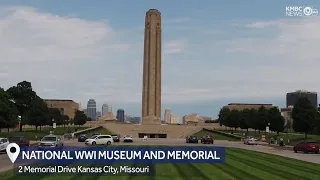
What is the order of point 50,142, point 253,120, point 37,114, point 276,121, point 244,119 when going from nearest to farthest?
1. point 50,142
2. point 276,121
3. point 37,114
4. point 253,120
5. point 244,119

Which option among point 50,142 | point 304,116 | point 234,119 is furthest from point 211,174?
point 234,119

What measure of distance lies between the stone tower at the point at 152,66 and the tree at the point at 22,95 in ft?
105

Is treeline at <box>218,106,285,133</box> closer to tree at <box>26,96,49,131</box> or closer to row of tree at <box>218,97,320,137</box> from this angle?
row of tree at <box>218,97,320,137</box>

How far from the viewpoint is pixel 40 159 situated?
26172 millimetres

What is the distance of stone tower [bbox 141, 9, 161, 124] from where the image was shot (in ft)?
400

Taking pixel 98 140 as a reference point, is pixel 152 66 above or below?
above

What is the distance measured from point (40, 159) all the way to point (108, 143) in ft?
103

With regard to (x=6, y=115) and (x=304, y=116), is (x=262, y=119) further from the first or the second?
(x=6, y=115)

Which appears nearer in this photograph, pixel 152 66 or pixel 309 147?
pixel 309 147

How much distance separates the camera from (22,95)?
99.4m

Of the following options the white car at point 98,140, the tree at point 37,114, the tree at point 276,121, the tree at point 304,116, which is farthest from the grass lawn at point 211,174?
the tree at point 37,114

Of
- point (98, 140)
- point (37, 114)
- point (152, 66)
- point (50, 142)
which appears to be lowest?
point (98, 140)

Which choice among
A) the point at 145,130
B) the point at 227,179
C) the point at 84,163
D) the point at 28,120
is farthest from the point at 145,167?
the point at 145,130

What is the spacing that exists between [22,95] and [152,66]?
35.7 meters
